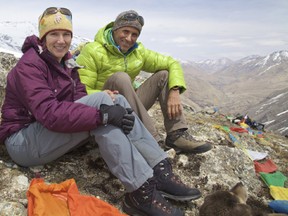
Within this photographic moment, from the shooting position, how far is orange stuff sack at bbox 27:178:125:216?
13.0 feet

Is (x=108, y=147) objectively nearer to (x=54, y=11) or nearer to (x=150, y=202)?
(x=150, y=202)

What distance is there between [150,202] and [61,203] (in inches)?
48.4

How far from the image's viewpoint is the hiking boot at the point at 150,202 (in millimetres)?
4344

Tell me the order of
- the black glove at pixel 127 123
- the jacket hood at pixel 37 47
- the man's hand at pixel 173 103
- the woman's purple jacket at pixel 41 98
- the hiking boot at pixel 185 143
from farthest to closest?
1. the hiking boot at pixel 185 143
2. the man's hand at pixel 173 103
3. the jacket hood at pixel 37 47
4. the black glove at pixel 127 123
5. the woman's purple jacket at pixel 41 98

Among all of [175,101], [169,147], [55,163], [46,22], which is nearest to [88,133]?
[55,163]

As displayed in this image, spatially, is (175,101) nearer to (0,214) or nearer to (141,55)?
(141,55)

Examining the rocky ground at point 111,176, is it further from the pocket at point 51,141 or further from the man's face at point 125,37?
the man's face at point 125,37

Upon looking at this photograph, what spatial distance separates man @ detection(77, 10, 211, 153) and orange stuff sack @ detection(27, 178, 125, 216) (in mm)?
2117

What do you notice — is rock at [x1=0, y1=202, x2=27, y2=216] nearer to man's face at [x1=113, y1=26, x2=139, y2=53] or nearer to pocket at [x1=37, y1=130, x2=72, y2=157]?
pocket at [x1=37, y1=130, x2=72, y2=157]

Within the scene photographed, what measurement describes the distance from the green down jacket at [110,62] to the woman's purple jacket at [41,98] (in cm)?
107

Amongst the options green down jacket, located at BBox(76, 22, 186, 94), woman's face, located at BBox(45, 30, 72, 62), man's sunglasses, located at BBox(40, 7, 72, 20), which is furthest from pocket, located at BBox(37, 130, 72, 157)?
man's sunglasses, located at BBox(40, 7, 72, 20)

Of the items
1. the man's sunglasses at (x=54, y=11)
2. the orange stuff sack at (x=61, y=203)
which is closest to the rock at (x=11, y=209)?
the orange stuff sack at (x=61, y=203)

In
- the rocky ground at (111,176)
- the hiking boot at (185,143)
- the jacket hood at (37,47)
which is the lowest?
the rocky ground at (111,176)

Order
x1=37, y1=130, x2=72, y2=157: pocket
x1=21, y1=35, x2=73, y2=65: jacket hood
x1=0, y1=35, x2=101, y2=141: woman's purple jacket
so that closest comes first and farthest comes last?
x1=0, y1=35, x2=101, y2=141: woman's purple jacket < x1=37, y1=130, x2=72, y2=157: pocket < x1=21, y1=35, x2=73, y2=65: jacket hood
